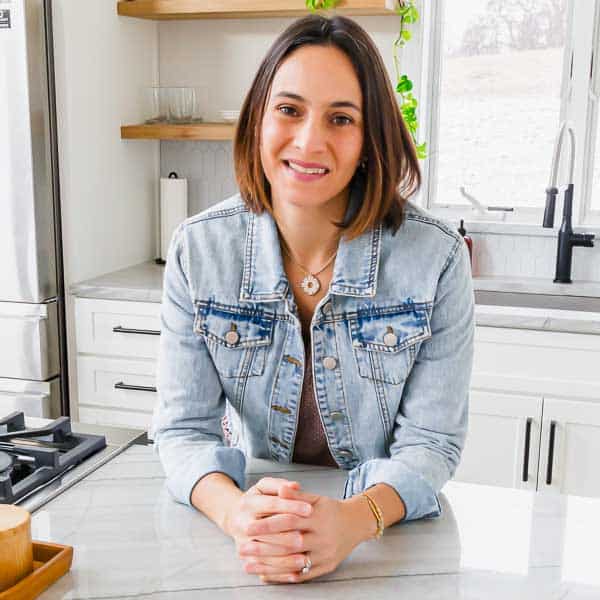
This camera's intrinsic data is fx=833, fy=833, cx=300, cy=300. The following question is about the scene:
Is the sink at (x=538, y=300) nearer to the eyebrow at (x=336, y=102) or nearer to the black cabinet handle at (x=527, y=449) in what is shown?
the black cabinet handle at (x=527, y=449)

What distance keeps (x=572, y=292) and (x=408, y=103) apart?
910mm

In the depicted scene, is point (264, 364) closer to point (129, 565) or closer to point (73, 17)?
point (129, 565)

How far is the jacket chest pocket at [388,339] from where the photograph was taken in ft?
4.45

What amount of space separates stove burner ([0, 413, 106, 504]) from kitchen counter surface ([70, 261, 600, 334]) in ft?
4.69

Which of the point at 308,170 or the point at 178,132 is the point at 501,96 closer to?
the point at 178,132

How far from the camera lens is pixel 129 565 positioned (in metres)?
1.03

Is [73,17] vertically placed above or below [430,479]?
above

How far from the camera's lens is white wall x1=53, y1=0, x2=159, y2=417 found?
2.86 meters

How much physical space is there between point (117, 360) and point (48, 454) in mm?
1671

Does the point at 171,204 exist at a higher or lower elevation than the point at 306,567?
higher

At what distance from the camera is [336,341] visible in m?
1.38

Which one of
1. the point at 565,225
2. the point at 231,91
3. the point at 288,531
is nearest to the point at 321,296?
the point at 288,531

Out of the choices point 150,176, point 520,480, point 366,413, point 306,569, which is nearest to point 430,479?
point 366,413

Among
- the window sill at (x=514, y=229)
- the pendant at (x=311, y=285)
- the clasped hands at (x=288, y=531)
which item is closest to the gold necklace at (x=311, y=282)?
the pendant at (x=311, y=285)
